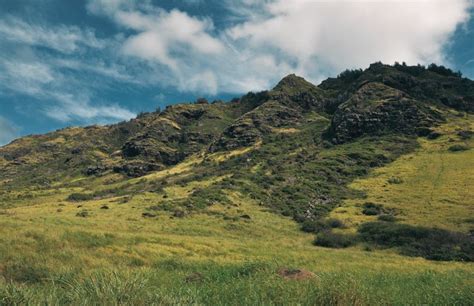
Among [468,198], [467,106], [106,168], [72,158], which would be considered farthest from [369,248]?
[72,158]

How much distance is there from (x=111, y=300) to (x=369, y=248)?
45200 millimetres

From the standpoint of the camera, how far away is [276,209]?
7344 centimetres

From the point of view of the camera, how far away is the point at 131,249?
2814cm

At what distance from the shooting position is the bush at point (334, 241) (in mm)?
49719

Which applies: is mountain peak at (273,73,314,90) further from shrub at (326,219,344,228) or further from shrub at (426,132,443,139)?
shrub at (326,219,344,228)

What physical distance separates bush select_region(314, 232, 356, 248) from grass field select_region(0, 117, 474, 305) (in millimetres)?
1528

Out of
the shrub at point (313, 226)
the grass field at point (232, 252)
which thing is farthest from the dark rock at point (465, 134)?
the shrub at point (313, 226)

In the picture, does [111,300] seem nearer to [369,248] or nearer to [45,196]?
[369,248]

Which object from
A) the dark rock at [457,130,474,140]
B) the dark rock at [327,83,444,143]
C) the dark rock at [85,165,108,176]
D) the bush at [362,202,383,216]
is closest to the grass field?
the bush at [362,202,383,216]

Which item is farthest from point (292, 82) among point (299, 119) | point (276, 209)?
point (276, 209)

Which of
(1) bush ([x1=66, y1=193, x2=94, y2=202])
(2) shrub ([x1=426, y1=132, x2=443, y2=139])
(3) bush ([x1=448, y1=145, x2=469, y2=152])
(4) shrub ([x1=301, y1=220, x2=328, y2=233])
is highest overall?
(2) shrub ([x1=426, y1=132, x2=443, y2=139])

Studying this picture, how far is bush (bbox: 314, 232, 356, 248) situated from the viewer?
1957 inches

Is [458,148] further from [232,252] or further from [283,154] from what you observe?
[232,252]

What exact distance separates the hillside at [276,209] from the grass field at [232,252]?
0.13 m
